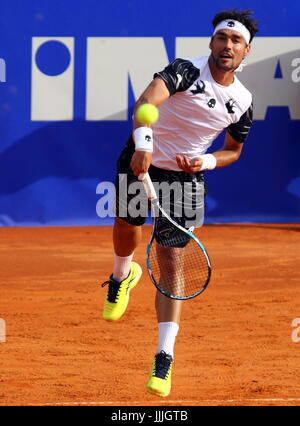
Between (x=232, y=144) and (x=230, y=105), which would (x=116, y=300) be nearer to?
(x=232, y=144)

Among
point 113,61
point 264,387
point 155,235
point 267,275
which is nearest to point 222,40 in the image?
point 155,235

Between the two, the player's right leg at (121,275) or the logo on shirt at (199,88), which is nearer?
the logo on shirt at (199,88)

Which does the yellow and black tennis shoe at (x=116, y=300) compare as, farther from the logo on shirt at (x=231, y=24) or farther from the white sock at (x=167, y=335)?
the logo on shirt at (x=231, y=24)

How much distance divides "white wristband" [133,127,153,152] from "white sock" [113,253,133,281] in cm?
132

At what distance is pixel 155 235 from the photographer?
505 cm

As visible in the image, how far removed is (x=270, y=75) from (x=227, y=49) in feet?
19.8

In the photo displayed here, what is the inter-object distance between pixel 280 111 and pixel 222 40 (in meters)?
6.05

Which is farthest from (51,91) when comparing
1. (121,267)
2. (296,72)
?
(121,267)

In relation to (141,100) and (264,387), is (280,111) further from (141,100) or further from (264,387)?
(141,100)

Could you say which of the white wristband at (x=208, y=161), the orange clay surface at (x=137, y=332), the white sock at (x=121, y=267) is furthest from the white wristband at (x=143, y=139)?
the orange clay surface at (x=137, y=332)

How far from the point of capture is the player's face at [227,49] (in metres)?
4.84

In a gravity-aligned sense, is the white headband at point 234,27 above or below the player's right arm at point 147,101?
above

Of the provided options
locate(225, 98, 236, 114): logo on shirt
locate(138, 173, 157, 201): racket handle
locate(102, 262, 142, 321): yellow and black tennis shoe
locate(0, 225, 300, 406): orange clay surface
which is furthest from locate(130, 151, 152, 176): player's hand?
locate(0, 225, 300, 406): orange clay surface
